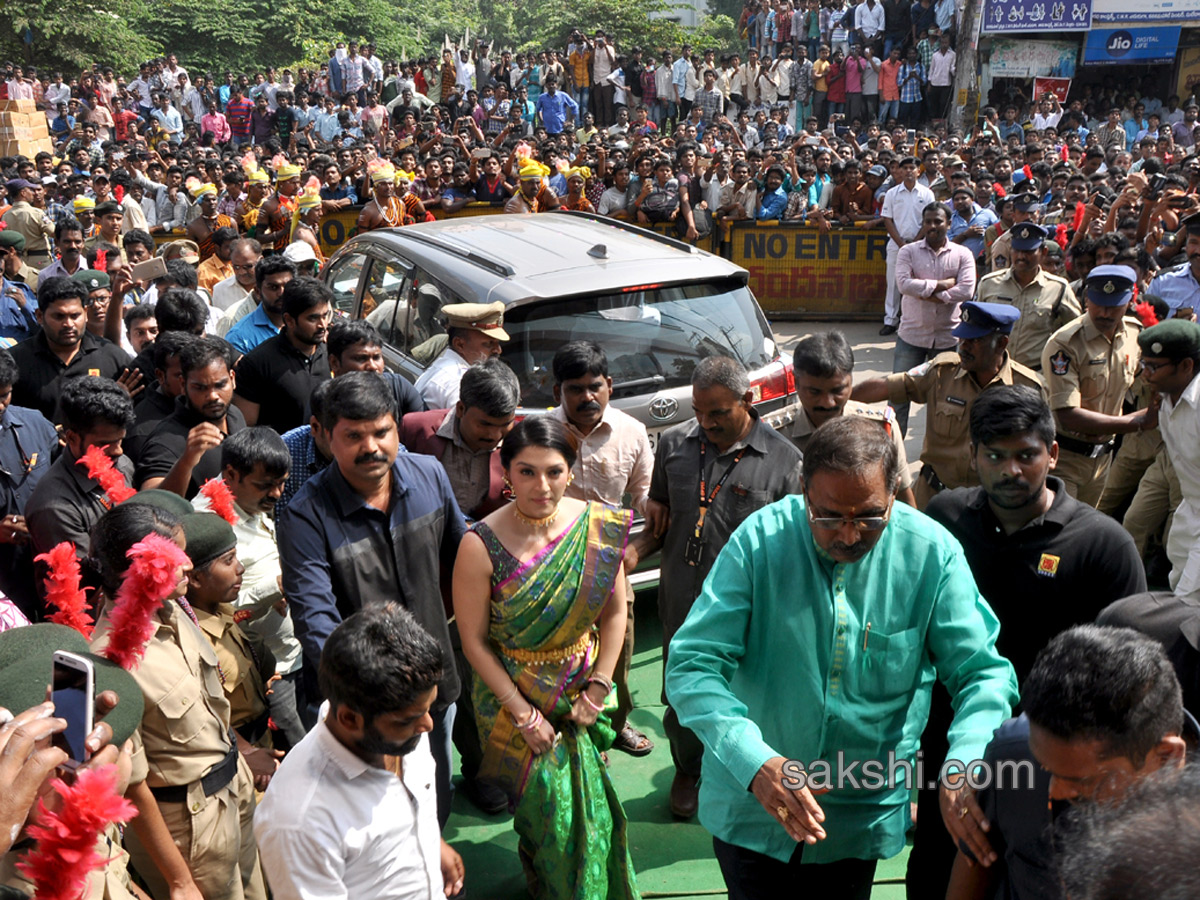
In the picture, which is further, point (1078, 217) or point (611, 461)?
point (1078, 217)

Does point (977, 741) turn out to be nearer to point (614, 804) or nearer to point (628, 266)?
point (614, 804)

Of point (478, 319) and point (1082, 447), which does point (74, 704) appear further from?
point (1082, 447)

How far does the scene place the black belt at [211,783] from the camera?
287cm

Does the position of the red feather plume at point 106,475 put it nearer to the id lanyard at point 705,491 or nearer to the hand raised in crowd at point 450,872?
the hand raised in crowd at point 450,872

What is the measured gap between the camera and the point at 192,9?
1388 inches

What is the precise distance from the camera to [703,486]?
4129mm

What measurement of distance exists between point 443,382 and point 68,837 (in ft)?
10.7

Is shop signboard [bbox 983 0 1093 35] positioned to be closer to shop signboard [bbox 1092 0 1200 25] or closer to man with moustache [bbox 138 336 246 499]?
shop signboard [bbox 1092 0 1200 25]

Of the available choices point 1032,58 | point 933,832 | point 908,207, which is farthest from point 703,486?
point 1032,58

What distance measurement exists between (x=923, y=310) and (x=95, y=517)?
6.18m

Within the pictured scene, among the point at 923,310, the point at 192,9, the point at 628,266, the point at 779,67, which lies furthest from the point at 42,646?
the point at 192,9

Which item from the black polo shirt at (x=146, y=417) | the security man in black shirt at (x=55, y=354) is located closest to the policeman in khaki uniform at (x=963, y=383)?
the black polo shirt at (x=146, y=417)

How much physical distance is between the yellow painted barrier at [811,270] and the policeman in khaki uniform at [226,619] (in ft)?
33.7

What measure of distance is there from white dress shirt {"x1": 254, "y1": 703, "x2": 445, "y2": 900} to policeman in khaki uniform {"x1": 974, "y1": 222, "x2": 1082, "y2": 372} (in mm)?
5442
